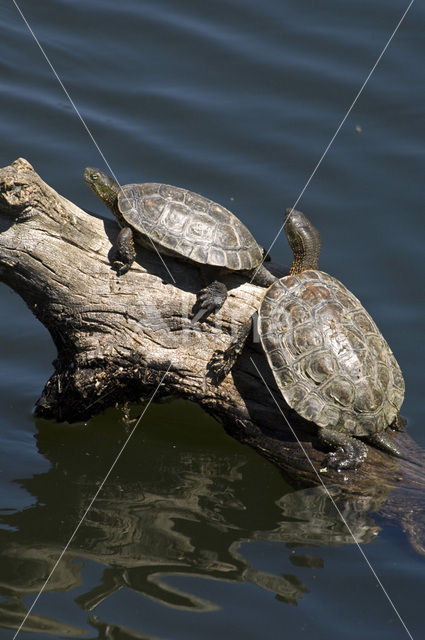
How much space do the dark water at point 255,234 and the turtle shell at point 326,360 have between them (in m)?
0.60

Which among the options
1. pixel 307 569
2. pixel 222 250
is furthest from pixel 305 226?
pixel 307 569

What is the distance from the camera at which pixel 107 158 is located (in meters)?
7.76

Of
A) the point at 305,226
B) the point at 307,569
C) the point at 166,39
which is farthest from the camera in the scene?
the point at 166,39

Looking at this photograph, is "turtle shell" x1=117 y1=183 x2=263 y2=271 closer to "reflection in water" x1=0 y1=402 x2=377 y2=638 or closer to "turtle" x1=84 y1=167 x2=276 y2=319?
"turtle" x1=84 y1=167 x2=276 y2=319

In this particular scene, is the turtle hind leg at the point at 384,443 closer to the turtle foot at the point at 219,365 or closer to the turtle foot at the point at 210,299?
the turtle foot at the point at 219,365

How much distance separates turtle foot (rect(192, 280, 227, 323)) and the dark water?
1.06 m

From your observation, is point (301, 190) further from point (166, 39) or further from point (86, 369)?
point (86, 369)

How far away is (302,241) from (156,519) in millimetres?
2158

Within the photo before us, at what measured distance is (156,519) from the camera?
4770 mm

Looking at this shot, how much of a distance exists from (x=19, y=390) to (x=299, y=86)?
15.6 feet

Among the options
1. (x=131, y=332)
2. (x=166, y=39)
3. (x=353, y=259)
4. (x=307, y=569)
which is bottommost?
(x=307, y=569)

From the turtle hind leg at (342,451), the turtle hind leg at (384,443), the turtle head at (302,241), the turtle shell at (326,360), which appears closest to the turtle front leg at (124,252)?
the turtle shell at (326,360)

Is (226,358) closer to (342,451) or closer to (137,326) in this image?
(137,326)

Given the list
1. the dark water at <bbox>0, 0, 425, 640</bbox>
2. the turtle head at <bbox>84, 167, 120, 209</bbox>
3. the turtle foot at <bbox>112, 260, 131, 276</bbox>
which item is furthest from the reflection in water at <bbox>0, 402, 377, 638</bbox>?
the turtle head at <bbox>84, 167, 120, 209</bbox>
